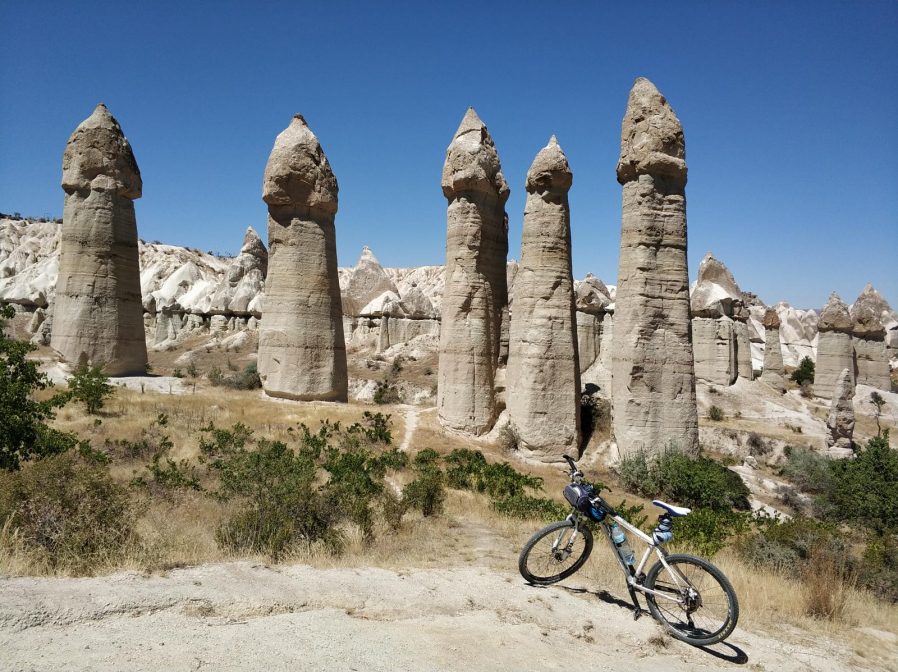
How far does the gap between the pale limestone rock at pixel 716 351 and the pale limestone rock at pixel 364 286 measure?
23.8 metres

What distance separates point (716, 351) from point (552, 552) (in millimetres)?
26632

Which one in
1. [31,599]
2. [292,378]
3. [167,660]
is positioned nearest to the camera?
[167,660]

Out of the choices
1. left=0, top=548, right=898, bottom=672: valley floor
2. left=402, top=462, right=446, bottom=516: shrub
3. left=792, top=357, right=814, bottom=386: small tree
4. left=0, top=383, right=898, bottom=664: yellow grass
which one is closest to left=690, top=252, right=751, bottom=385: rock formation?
left=792, top=357, right=814, bottom=386: small tree

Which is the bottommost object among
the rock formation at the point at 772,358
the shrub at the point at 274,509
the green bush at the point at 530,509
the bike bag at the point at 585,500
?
the green bush at the point at 530,509

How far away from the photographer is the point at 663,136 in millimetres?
14266

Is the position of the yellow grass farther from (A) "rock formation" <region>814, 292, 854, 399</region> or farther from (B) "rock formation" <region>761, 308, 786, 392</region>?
(B) "rock formation" <region>761, 308, 786, 392</region>

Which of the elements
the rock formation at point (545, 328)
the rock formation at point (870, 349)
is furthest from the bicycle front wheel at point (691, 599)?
the rock formation at point (870, 349)

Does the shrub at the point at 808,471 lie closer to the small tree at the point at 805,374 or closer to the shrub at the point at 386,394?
the shrub at the point at 386,394

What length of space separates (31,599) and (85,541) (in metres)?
1.33

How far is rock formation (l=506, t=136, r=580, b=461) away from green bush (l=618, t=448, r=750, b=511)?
2.04 meters

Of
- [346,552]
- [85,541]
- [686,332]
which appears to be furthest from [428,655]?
[686,332]

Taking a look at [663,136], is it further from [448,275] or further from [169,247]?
[169,247]

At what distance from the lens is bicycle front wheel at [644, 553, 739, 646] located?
419 cm

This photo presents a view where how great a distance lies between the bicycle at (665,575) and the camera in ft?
13.9
